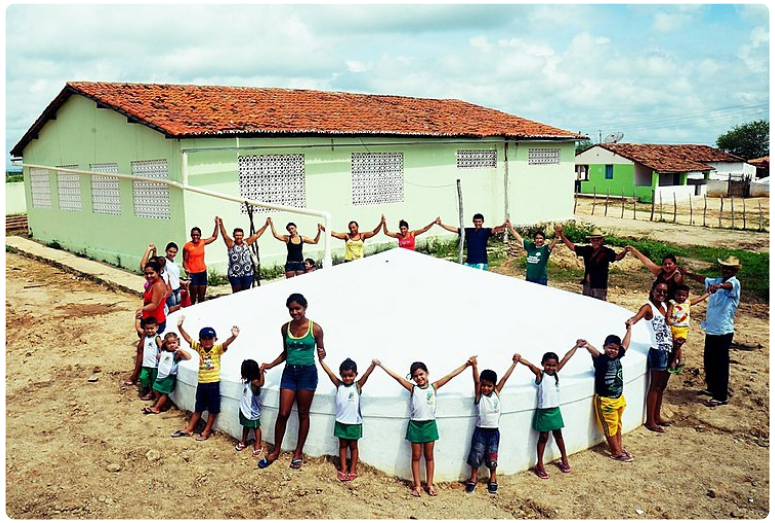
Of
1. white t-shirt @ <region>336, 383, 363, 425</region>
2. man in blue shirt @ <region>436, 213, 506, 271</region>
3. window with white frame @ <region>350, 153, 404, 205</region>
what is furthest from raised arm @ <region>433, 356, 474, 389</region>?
window with white frame @ <region>350, 153, 404, 205</region>

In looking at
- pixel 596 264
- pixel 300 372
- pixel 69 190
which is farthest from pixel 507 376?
pixel 69 190

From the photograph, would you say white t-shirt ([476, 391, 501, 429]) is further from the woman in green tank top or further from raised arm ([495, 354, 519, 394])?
the woman in green tank top

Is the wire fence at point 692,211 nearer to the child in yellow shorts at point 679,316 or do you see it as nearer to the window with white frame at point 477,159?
the window with white frame at point 477,159

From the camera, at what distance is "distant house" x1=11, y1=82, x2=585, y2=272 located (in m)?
12.9

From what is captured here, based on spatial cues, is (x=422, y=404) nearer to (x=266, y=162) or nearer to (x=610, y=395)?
(x=610, y=395)

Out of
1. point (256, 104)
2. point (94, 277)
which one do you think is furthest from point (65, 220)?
point (256, 104)

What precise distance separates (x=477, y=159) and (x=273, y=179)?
19.9ft

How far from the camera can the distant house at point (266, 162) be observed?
1290 cm

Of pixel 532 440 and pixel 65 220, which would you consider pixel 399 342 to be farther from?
pixel 65 220

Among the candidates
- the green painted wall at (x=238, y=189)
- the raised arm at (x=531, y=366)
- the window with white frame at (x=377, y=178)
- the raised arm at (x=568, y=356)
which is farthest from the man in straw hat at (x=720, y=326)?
the window with white frame at (x=377, y=178)

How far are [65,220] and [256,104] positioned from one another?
6.01 meters

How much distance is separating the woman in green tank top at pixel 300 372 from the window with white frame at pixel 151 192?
8351mm

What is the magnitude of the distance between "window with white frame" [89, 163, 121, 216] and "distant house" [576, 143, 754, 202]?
26097 mm

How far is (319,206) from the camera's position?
14.3 meters
